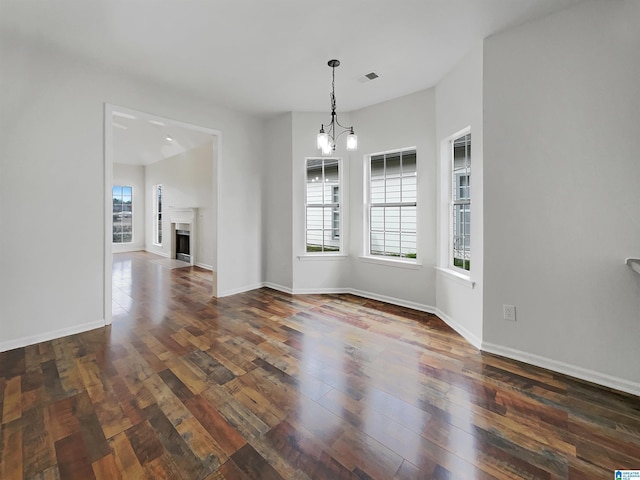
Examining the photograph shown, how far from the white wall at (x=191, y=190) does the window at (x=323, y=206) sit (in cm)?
278

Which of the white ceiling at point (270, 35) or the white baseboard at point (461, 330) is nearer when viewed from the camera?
the white ceiling at point (270, 35)

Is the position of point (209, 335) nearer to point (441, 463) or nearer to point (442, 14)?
point (441, 463)

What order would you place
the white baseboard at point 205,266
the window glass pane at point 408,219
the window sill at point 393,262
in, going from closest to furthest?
the window sill at point 393,262 → the window glass pane at point 408,219 → the white baseboard at point 205,266

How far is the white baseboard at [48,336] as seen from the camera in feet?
8.80

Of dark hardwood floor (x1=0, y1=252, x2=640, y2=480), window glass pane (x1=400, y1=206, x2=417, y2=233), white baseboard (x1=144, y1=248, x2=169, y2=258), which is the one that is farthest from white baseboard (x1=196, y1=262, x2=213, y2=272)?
window glass pane (x1=400, y1=206, x2=417, y2=233)

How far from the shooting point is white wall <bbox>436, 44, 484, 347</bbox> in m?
2.79

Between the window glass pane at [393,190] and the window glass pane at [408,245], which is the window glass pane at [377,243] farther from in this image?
the window glass pane at [393,190]

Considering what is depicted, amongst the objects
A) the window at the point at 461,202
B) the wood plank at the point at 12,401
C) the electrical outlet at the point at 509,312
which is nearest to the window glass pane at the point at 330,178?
the window at the point at 461,202

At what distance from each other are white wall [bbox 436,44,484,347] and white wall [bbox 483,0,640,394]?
0.34 ft

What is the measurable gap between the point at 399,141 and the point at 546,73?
180 centimetres

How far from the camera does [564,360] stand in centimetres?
235

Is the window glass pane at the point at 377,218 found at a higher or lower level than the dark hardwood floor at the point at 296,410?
higher

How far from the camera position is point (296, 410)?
187 cm

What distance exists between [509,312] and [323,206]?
9.81 ft
